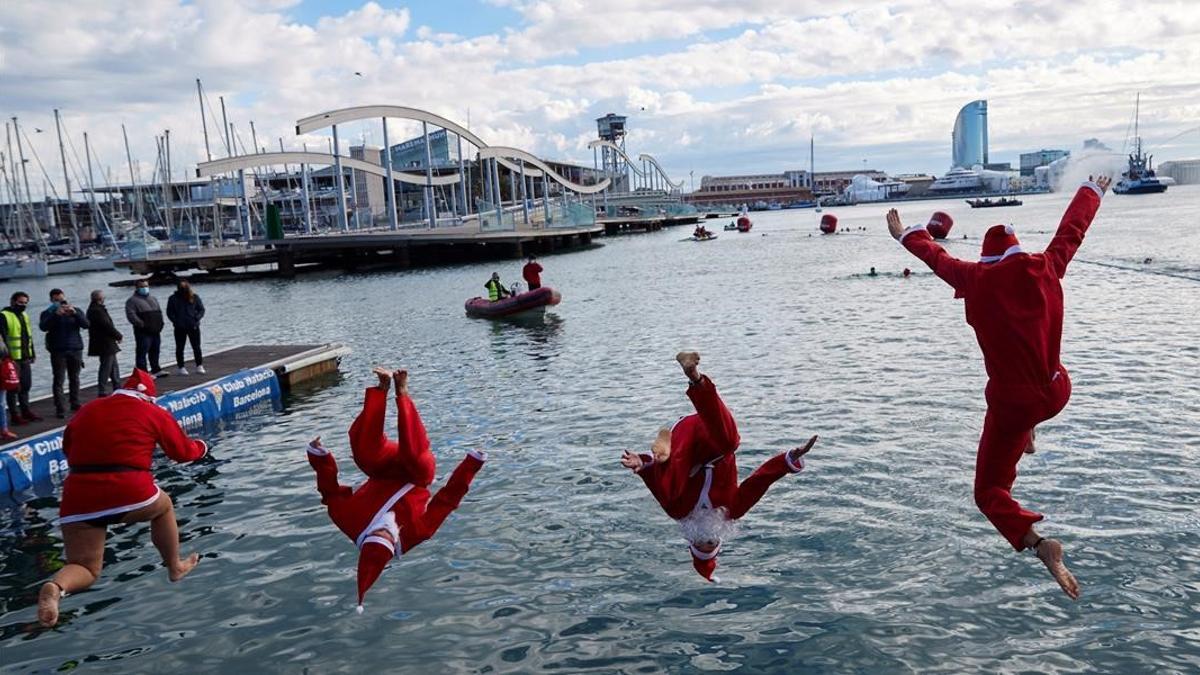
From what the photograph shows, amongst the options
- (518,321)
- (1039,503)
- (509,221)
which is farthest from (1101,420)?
(509,221)

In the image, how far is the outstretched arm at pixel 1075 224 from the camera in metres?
6.40

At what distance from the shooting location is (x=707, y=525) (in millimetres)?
7305

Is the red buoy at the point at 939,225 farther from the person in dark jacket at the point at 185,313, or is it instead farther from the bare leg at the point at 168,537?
the person in dark jacket at the point at 185,313

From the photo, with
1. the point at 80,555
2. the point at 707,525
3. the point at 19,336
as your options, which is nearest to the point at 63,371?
the point at 19,336

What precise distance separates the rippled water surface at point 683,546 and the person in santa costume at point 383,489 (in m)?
1.55

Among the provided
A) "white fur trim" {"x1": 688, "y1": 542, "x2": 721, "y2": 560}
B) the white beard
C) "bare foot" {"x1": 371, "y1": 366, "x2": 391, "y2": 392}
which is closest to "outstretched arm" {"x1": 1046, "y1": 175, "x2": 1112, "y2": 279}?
the white beard

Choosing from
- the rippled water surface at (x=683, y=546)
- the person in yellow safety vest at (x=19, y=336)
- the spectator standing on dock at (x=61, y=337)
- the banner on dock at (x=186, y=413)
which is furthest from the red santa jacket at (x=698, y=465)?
the spectator standing on dock at (x=61, y=337)

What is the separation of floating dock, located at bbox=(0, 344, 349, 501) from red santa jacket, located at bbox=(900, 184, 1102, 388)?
13.7 metres

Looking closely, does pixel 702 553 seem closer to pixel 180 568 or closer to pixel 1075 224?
pixel 1075 224

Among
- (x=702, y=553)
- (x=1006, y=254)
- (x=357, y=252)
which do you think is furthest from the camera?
(x=357, y=252)

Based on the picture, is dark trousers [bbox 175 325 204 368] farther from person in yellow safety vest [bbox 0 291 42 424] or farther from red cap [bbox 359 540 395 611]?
red cap [bbox 359 540 395 611]

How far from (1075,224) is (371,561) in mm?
5700

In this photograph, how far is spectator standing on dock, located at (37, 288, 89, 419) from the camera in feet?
52.4

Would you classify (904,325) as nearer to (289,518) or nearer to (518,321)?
(518,321)
